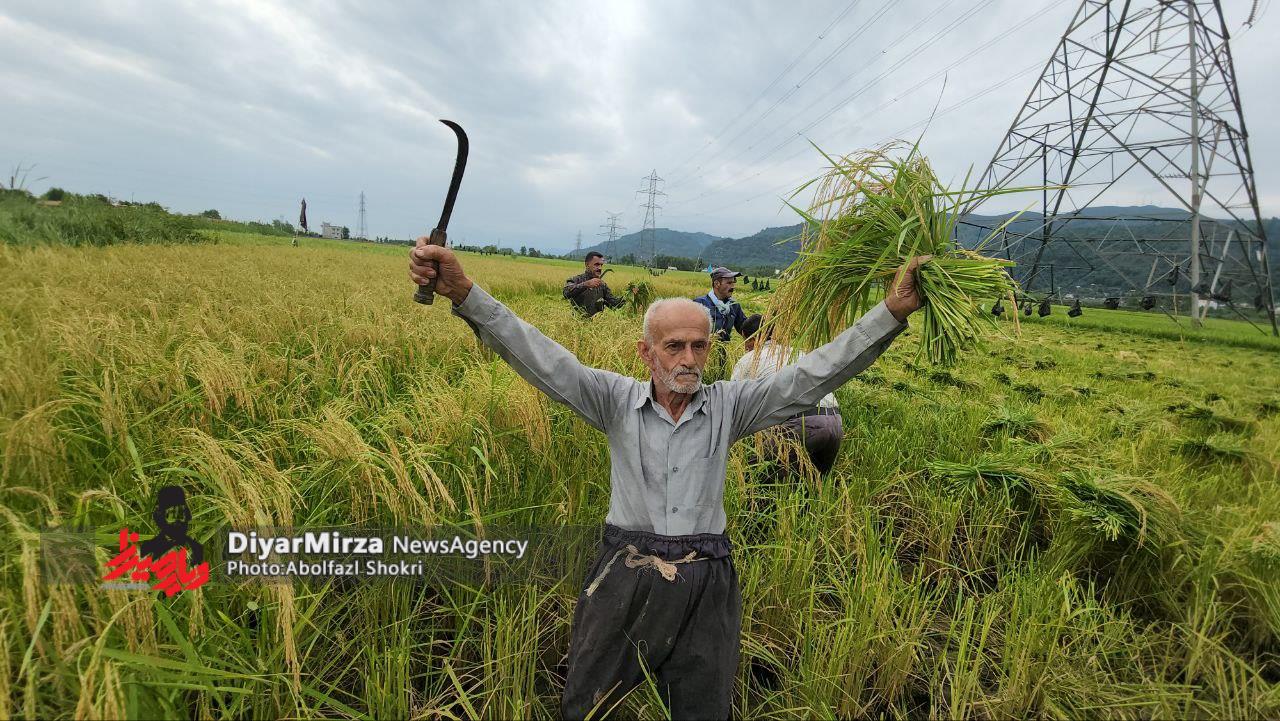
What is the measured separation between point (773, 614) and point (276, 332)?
436 cm

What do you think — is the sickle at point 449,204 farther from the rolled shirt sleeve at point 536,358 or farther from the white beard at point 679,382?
the white beard at point 679,382

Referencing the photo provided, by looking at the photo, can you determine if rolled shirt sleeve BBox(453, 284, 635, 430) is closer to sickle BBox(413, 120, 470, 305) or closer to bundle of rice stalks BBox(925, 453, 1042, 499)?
sickle BBox(413, 120, 470, 305)

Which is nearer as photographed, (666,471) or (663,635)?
(663,635)

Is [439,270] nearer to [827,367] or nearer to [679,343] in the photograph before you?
[679,343]

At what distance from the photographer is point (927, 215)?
1.99 metres

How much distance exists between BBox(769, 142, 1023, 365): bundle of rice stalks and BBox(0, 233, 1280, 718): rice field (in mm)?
465

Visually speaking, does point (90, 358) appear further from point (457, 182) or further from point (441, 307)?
point (441, 307)

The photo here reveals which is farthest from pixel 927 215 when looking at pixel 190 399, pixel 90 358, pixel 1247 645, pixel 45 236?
pixel 45 236

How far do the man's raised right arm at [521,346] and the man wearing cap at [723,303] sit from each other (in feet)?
13.9

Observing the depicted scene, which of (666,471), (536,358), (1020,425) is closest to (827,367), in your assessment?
(666,471)

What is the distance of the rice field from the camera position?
4.92ft

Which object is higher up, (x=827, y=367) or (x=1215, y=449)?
(x=827, y=367)

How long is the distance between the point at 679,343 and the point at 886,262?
967mm

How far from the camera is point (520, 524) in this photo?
7.80 ft
